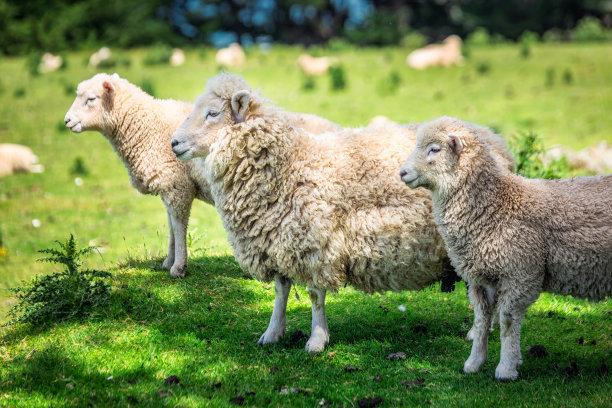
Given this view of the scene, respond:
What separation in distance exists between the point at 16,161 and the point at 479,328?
12.4 metres

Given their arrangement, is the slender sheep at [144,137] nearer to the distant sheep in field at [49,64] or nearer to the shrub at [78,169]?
the shrub at [78,169]

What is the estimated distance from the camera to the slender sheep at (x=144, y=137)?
23.4ft

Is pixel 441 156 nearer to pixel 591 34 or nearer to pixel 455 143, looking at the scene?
pixel 455 143

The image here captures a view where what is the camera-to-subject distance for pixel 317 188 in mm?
5684

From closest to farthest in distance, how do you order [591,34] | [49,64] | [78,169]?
[78,169] < [49,64] < [591,34]

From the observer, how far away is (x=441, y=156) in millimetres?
5125

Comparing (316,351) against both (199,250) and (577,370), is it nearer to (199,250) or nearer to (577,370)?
(577,370)

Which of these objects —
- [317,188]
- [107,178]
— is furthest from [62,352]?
[107,178]

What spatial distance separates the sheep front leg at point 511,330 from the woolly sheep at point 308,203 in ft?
2.94

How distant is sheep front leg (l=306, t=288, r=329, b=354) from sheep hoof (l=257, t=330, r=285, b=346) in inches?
13.3

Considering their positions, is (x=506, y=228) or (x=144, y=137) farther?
(x=144, y=137)

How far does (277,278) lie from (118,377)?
1.62 metres

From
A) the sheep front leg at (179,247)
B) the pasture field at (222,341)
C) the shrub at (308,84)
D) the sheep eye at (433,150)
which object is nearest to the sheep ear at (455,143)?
the sheep eye at (433,150)

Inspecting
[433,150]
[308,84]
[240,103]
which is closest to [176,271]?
[240,103]
